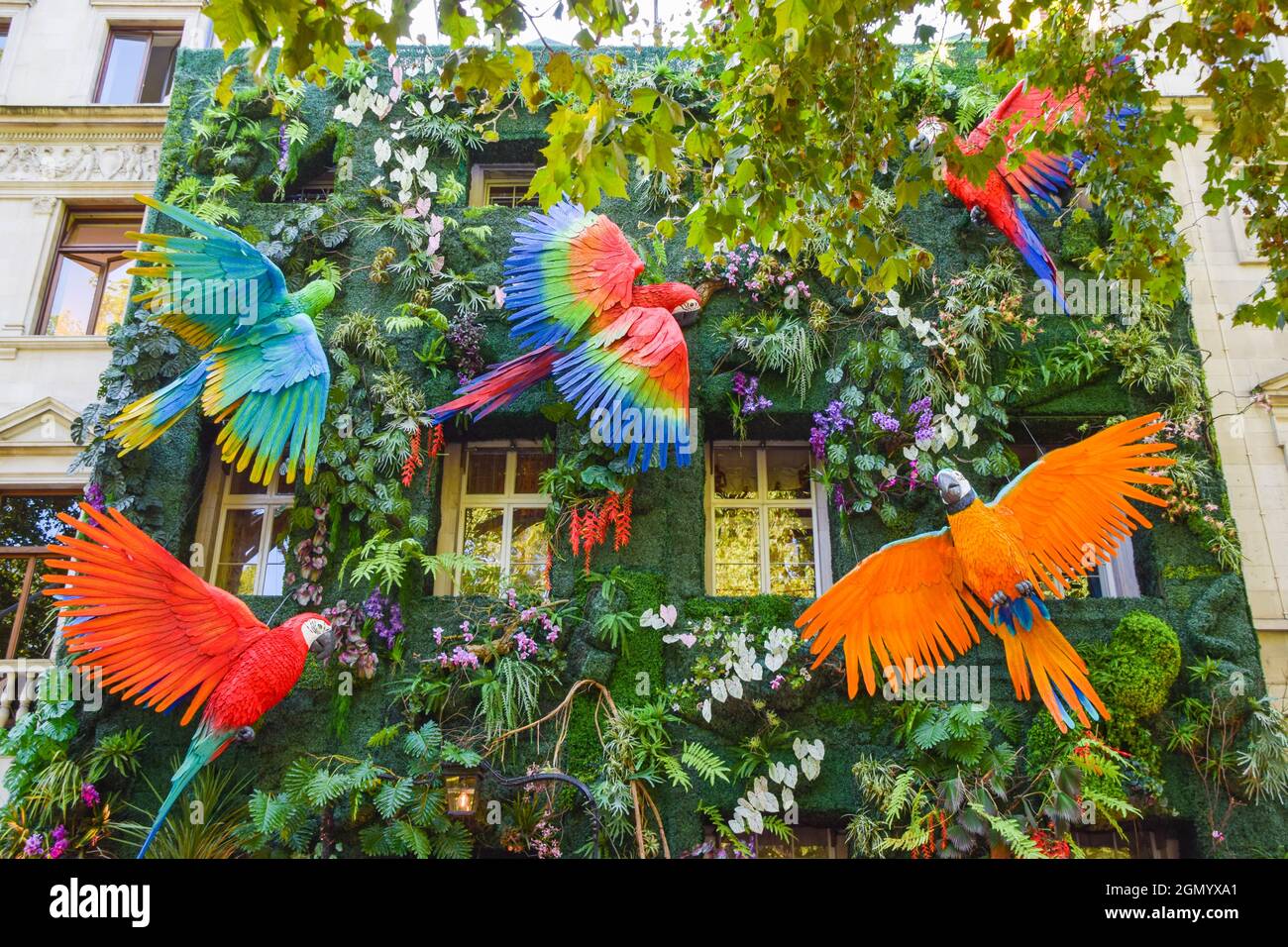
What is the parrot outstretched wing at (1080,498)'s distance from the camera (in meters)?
7.06

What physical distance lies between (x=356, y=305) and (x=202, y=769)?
433 cm

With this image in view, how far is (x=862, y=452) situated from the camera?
810cm

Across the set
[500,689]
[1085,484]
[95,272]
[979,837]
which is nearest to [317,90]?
[95,272]

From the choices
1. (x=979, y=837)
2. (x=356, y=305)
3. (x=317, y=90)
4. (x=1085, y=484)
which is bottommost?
(x=979, y=837)

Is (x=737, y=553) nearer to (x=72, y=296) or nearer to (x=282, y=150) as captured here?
(x=282, y=150)

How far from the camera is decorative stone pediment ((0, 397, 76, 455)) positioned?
9305 millimetres

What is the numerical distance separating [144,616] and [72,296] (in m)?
5.30

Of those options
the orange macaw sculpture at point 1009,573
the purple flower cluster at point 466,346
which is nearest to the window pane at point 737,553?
the orange macaw sculpture at point 1009,573

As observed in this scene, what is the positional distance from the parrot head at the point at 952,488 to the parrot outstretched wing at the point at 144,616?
5.45 m

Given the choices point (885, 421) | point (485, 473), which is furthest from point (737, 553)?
point (485, 473)

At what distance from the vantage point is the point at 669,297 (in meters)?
8.14

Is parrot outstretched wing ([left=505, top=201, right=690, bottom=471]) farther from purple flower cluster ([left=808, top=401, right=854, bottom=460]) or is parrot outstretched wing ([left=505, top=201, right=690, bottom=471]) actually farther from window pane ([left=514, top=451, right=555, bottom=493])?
purple flower cluster ([left=808, top=401, right=854, bottom=460])

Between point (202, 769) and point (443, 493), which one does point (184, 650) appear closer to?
point (202, 769)

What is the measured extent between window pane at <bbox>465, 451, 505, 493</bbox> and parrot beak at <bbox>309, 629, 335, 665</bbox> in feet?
6.45
